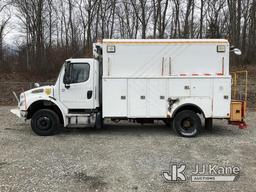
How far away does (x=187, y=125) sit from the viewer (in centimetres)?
809

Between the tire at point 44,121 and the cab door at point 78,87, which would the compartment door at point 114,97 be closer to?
the cab door at point 78,87

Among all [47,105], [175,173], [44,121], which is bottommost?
[175,173]

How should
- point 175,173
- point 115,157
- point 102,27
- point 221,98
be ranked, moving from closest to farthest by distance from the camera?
point 175,173, point 115,157, point 221,98, point 102,27

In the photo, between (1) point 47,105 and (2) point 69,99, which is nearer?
(2) point 69,99

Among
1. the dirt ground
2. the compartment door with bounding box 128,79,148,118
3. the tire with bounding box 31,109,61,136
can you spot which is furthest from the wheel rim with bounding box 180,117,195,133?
the tire with bounding box 31,109,61,136

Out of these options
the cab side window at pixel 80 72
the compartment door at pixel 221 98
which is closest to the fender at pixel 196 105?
the compartment door at pixel 221 98

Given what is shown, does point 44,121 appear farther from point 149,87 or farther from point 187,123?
point 187,123

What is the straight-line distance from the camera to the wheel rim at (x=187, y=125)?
804 cm

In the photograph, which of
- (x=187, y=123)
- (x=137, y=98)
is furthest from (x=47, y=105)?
(x=187, y=123)

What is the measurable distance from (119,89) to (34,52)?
20.6 metres

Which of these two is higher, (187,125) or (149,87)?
(149,87)

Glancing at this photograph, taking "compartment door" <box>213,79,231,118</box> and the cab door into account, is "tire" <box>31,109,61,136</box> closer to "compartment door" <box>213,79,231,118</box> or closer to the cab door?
the cab door

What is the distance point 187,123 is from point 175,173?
3076 mm

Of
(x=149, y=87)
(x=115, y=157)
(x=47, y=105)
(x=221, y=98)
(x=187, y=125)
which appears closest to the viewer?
(x=115, y=157)
